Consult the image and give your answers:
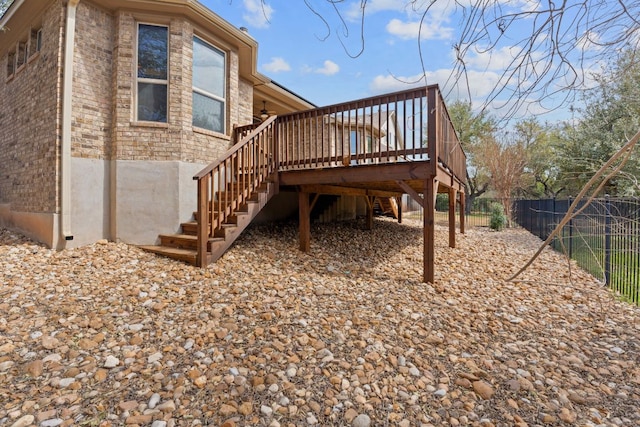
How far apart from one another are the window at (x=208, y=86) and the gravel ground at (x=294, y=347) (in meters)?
2.98

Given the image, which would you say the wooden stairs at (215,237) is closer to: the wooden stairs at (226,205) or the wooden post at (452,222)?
the wooden stairs at (226,205)

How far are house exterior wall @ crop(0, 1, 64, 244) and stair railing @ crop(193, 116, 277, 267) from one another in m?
2.51

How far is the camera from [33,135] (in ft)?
18.7

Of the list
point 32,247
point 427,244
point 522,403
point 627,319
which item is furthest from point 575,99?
point 32,247

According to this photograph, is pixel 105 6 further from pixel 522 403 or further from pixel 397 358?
pixel 522 403

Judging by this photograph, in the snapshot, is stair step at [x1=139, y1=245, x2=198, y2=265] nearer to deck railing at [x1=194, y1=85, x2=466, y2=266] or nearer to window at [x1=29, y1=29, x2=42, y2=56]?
deck railing at [x1=194, y1=85, x2=466, y2=266]

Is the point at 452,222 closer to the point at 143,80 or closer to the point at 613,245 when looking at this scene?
the point at 613,245

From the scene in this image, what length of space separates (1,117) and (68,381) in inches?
308

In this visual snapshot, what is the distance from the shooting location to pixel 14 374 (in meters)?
2.38

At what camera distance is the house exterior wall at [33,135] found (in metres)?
5.14

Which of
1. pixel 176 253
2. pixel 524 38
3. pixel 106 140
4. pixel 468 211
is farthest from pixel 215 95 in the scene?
pixel 468 211

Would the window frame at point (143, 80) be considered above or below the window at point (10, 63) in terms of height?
below

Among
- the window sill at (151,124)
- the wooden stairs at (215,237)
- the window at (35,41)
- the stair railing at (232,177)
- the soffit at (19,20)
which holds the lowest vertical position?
the wooden stairs at (215,237)

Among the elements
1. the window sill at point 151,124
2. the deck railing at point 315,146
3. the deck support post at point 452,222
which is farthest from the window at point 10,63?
the deck support post at point 452,222
